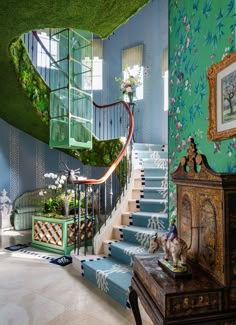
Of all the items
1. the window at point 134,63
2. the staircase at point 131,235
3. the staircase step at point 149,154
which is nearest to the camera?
the staircase at point 131,235

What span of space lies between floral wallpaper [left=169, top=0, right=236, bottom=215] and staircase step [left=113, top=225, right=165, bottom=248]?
2.61 feet

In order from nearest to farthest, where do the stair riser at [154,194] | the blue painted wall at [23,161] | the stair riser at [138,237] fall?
the stair riser at [138,237]
the stair riser at [154,194]
the blue painted wall at [23,161]

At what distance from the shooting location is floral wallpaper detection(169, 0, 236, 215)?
1.60 metres

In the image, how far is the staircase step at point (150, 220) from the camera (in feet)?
10.4

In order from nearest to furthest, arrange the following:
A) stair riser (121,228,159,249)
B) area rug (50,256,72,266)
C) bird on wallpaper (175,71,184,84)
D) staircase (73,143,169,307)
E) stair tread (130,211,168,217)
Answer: bird on wallpaper (175,71,184,84)
staircase (73,143,169,307)
stair riser (121,228,159,249)
stair tread (130,211,168,217)
area rug (50,256,72,266)

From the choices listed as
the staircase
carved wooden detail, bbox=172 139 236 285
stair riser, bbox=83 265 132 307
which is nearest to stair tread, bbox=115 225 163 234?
→ the staircase

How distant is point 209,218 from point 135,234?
1862mm

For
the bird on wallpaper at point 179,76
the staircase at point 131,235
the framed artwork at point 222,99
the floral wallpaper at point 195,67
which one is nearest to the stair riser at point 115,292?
the staircase at point 131,235

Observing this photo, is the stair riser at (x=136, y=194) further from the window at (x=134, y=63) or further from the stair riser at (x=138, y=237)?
the window at (x=134, y=63)

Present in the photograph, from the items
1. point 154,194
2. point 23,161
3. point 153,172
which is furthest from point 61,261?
point 23,161

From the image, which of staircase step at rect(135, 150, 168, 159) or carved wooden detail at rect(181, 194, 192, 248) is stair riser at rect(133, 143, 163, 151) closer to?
staircase step at rect(135, 150, 168, 159)

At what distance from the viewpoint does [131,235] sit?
3.21 m

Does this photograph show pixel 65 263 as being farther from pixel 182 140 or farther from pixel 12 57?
pixel 12 57

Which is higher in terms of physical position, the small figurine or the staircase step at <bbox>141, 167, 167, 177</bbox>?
the staircase step at <bbox>141, 167, 167, 177</bbox>
